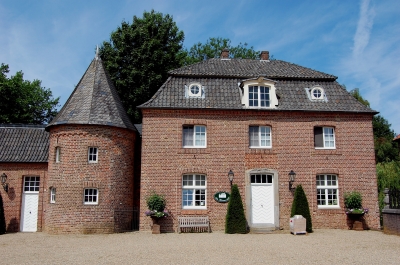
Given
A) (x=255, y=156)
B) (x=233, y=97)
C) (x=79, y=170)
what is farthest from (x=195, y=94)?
(x=79, y=170)

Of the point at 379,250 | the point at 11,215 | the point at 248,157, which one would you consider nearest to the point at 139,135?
the point at 248,157

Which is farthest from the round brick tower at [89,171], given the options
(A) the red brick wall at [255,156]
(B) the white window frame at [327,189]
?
(B) the white window frame at [327,189]

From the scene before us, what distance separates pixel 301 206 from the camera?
16562 mm

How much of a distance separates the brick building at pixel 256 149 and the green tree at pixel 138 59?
10058 mm

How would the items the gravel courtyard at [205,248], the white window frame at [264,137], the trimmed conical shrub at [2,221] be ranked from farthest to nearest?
the white window frame at [264,137], the trimmed conical shrub at [2,221], the gravel courtyard at [205,248]

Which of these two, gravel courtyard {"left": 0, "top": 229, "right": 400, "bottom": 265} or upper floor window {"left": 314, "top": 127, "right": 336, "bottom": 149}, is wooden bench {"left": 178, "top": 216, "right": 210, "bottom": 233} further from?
upper floor window {"left": 314, "top": 127, "right": 336, "bottom": 149}

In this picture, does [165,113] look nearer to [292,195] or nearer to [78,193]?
[78,193]

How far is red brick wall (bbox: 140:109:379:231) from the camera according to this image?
1758 cm

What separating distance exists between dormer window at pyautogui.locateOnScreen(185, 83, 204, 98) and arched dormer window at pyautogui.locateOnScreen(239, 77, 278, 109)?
6.83 feet

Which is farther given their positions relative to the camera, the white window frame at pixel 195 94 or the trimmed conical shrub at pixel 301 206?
the white window frame at pixel 195 94

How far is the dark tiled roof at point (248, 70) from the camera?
19.2 meters

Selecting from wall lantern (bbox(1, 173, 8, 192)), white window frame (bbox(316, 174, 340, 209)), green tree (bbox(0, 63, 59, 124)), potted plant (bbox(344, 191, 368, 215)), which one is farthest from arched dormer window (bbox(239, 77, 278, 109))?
green tree (bbox(0, 63, 59, 124))

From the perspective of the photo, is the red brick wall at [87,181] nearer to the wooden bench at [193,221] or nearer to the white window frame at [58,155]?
the white window frame at [58,155]

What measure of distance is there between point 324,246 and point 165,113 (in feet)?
31.1
